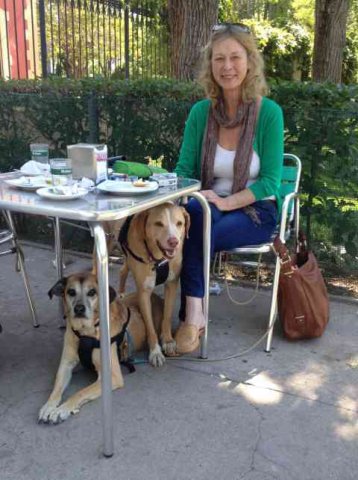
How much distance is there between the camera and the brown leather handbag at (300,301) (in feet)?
10.6

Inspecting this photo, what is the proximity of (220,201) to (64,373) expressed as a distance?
1.32 m

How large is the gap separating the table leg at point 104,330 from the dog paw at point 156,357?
2.67ft

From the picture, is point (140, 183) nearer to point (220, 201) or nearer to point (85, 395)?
point (220, 201)

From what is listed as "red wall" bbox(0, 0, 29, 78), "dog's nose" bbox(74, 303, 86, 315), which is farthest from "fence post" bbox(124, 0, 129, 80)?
"dog's nose" bbox(74, 303, 86, 315)

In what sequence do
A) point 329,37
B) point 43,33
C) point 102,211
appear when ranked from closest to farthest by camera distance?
1. point 102,211
2. point 329,37
3. point 43,33

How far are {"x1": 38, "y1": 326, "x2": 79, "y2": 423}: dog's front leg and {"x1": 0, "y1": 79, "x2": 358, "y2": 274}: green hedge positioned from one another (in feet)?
7.71

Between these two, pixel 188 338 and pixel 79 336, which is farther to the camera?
pixel 188 338

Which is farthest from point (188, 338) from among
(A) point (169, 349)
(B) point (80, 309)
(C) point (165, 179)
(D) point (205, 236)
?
(C) point (165, 179)

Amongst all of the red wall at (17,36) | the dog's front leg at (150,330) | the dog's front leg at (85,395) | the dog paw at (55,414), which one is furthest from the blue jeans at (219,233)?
the red wall at (17,36)

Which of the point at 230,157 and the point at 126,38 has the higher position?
the point at 126,38

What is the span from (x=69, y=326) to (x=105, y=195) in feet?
2.56

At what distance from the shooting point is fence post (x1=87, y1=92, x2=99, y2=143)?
5000mm

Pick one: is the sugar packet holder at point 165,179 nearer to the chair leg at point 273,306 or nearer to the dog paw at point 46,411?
the chair leg at point 273,306

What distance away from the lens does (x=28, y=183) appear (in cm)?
255
